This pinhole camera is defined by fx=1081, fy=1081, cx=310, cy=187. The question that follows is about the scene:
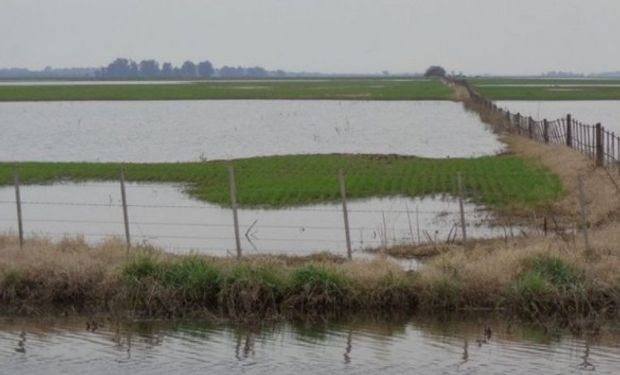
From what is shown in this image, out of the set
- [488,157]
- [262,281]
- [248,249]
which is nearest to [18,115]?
[488,157]

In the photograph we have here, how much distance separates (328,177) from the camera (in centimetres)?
3522

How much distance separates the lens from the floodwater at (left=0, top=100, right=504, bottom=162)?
4947 centimetres

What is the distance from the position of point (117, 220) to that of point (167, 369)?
13.8 metres

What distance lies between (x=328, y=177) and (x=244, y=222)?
9.37 meters

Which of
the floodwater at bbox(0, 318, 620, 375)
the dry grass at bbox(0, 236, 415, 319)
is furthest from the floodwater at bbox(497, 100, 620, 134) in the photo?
the floodwater at bbox(0, 318, 620, 375)

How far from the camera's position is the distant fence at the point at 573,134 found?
1347 inches

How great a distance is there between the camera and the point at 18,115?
275 feet

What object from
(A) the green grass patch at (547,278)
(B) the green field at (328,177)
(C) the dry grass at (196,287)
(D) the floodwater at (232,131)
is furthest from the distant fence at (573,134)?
(C) the dry grass at (196,287)

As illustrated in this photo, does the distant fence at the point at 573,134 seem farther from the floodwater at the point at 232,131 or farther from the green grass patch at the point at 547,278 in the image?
the green grass patch at the point at 547,278

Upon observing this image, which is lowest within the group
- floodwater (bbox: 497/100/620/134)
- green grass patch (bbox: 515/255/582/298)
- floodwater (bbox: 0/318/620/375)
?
floodwater (bbox: 0/318/620/375)

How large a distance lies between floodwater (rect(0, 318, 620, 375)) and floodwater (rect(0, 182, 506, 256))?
542 cm

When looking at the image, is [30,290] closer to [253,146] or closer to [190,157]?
[190,157]

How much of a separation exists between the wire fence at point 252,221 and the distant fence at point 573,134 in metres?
5.45

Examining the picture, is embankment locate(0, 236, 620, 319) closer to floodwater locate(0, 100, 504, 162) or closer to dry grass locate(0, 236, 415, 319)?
dry grass locate(0, 236, 415, 319)
